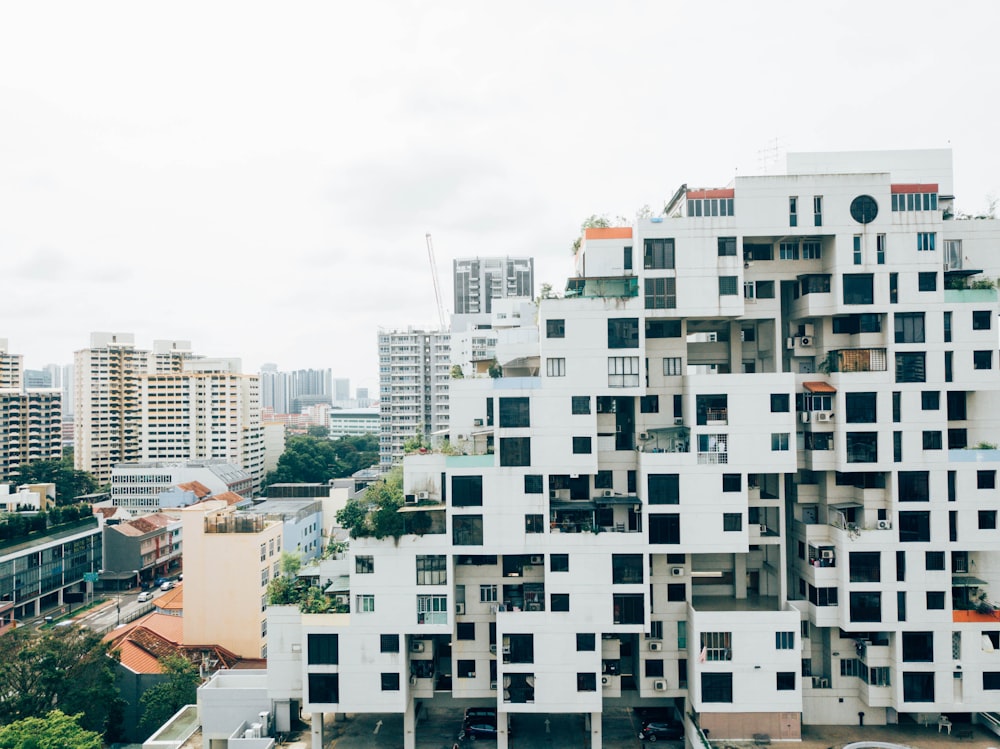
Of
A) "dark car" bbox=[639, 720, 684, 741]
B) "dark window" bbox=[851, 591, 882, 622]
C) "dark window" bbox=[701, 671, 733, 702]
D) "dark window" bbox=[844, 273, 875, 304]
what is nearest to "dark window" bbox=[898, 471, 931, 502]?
"dark window" bbox=[851, 591, 882, 622]

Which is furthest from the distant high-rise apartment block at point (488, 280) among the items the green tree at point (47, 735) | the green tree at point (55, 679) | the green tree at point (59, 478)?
the green tree at point (47, 735)

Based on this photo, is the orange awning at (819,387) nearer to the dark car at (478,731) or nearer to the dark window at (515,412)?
the dark window at (515,412)

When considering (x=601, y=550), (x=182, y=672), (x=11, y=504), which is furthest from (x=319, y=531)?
(x=601, y=550)

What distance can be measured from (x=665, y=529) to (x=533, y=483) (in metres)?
6.22

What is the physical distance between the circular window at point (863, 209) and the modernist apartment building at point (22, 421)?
355ft

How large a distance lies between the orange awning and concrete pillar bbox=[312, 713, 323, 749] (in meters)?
26.6

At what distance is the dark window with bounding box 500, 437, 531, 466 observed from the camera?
30.1 meters

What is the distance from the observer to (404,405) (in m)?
88.8

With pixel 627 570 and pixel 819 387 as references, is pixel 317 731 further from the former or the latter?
pixel 819 387

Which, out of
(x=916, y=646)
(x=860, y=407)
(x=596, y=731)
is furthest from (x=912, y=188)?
(x=596, y=731)

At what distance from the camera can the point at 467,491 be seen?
3009 centimetres

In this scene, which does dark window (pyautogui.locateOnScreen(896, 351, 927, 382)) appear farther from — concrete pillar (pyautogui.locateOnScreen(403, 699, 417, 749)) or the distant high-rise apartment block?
the distant high-rise apartment block

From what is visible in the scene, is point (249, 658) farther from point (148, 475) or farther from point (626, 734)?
point (148, 475)

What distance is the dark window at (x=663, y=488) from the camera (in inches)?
1168
